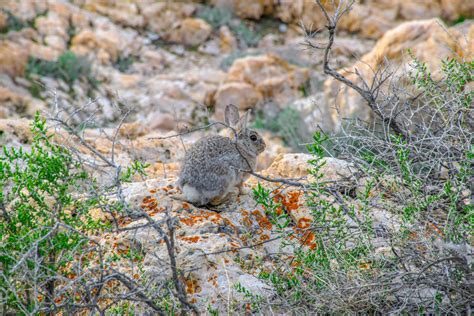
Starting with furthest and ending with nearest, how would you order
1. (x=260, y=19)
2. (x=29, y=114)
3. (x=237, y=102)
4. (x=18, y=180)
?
(x=260, y=19)
(x=237, y=102)
(x=29, y=114)
(x=18, y=180)

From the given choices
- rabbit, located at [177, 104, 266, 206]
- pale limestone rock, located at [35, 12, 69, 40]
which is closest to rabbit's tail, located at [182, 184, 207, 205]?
rabbit, located at [177, 104, 266, 206]

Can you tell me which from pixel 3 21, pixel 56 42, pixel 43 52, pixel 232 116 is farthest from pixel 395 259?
pixel 3 21

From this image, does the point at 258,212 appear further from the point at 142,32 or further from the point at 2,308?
the point at 142,32

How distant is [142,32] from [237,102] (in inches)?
206

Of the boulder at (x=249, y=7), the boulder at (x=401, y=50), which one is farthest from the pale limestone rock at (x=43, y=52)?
the boulder at (x=401, y=50)

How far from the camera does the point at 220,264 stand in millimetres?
4152

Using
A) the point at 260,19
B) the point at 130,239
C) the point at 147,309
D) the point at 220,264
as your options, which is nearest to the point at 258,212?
the point at 220,264

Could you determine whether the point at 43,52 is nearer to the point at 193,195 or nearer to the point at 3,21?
the point at 3,21

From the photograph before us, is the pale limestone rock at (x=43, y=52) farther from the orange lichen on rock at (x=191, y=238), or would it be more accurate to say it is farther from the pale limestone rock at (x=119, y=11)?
the orange lichen on rock at (x=191, y=238)

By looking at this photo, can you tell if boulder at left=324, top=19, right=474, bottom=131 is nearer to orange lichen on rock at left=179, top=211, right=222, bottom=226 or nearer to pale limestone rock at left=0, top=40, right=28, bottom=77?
orange lichen on rock at left=179, top=211, right=222, bottom=226

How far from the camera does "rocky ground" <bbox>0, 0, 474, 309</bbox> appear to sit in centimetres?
455

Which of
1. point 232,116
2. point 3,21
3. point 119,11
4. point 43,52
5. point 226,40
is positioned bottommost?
point 226,40

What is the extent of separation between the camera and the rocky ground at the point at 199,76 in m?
4.55

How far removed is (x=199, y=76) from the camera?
14.1m
